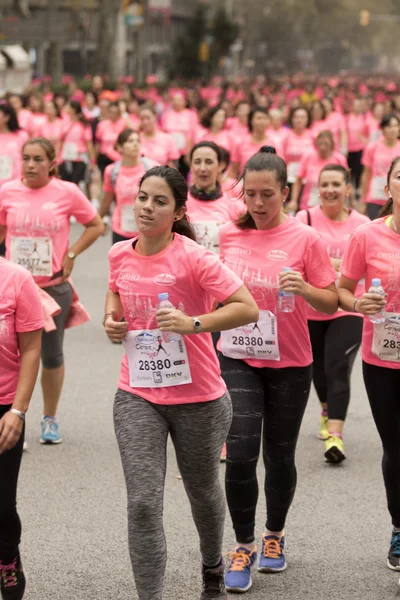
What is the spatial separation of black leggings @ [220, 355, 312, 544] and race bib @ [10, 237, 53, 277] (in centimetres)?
227

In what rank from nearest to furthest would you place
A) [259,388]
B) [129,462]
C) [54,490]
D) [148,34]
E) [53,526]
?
1. [129,462]
2. [259,388]
3. [53,526]
4. [54,490]
5. [148,34]

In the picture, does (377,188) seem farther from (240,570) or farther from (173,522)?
(240,570)

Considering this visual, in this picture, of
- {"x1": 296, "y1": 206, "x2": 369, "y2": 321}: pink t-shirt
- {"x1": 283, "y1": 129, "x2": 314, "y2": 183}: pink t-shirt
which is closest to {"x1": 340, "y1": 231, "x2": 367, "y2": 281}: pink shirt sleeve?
{"x1": 296, "y1": 206, "x2": 369, "y2": 321}: pink t-shirt

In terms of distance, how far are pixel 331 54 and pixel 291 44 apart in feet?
76.5

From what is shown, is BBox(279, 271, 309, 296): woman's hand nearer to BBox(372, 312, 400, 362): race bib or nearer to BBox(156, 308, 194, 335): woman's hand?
BBox(372, 312, 400, 362): race bib

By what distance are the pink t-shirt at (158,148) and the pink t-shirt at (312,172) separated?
2.71 metres

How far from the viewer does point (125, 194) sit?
35.3 ft

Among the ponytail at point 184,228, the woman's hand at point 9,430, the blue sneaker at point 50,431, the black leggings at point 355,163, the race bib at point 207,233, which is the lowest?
the black leggings at point 355,163

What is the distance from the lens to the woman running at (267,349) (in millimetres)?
5293

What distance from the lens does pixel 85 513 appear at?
21.2 ft

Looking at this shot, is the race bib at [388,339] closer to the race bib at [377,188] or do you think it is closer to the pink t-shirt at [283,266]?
the pink t-shirt at [283,266]

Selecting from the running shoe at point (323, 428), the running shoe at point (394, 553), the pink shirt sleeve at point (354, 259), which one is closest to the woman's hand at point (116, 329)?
the pink shirt sleeve at point (354, 259)

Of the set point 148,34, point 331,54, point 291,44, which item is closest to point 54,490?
point 148,34

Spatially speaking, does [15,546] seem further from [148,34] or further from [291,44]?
[291,44]
